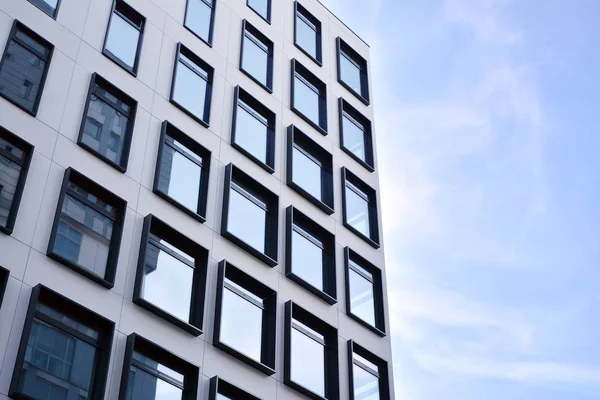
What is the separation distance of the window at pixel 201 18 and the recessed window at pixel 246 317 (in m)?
10.3

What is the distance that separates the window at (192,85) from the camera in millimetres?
32219

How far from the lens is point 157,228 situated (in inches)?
1105

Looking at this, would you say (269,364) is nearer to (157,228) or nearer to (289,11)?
(157,228)

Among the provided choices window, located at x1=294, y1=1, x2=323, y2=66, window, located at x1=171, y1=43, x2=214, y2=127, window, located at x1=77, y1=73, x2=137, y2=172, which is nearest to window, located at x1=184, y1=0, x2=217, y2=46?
window, located at x1=171, y1=43, x2=214, y2=127

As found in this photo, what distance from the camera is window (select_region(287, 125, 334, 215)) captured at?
34969 millimetres

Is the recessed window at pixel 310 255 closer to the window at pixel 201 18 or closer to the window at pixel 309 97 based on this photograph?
the window at pixel 309 97

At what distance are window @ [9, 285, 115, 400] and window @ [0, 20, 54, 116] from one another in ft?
19.5

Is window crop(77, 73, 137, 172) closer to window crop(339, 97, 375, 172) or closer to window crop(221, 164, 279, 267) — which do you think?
window crop(221, 164, 279, 267)

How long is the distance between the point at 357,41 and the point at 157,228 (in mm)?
20986

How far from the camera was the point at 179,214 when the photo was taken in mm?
28953

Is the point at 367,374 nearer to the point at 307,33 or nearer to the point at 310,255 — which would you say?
the point at 310,255

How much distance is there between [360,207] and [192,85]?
911cm

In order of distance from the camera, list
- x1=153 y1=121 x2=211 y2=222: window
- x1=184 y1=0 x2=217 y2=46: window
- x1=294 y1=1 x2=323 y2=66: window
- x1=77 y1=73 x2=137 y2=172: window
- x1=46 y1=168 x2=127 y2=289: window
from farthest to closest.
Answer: x1=294 y1=1 x2=323 y2=66: window
x1=184 y1=0 x2=217 y2=46: window
x1=153 y1=121 x2=211 y2=222: window
x1=77 y1=73 x2=137 y2=172: window
x1=46 y1=168 x2=127 y2=289: window

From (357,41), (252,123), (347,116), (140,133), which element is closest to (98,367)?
(140,133)
